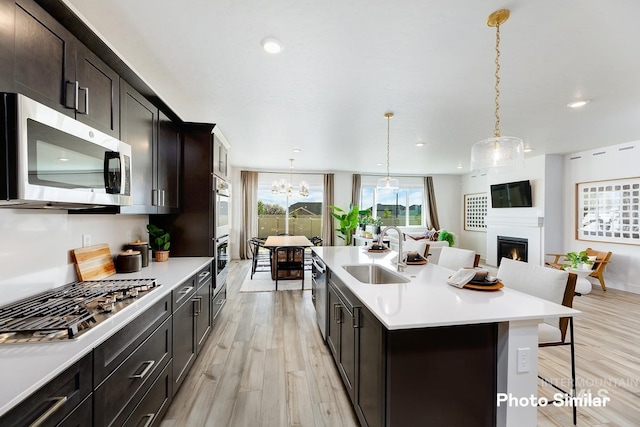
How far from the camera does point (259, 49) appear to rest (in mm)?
2135

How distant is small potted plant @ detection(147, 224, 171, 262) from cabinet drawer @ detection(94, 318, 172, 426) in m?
1.15

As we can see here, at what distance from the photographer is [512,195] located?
21.3 feet

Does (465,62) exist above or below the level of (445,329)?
above

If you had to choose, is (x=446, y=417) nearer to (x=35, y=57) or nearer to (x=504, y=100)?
(x=35, y=57)

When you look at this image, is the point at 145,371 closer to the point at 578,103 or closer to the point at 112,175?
the point at 112,175

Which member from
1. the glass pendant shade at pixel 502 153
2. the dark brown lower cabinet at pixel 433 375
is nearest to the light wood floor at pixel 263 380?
the dark brown lower cabinet at pixel 433 375

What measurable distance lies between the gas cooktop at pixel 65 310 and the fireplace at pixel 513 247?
746cm

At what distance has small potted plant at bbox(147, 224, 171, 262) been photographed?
2773 mm

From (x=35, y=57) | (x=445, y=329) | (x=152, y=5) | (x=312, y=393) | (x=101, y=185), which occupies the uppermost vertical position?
(x=152, y=5)

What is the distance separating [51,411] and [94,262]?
57.3 inches

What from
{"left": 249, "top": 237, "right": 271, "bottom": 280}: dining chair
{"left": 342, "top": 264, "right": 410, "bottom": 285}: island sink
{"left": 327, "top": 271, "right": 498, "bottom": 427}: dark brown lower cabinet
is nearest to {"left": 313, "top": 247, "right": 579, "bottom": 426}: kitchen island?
{"left": 327, "top": 271, "right": 498, "bottom": 427}: dark brown lower cabinet

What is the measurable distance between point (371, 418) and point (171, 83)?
10.8ft

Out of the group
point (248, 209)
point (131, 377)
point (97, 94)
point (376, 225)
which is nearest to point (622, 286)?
point (376, 225)

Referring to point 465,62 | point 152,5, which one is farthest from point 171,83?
point 465,62
